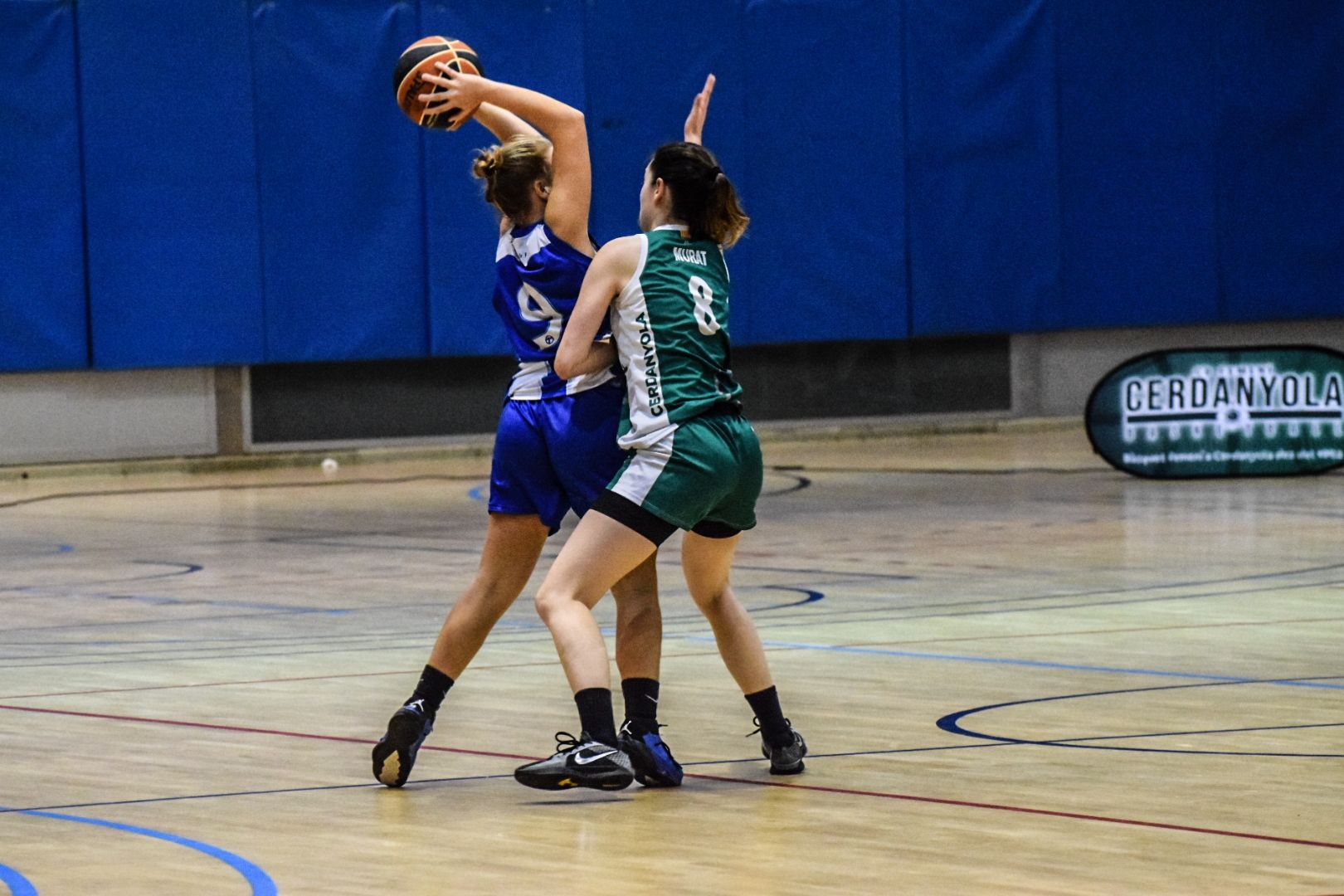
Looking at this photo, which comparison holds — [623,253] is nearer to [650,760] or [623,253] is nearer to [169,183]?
[650,760]

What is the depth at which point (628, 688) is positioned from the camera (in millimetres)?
6070

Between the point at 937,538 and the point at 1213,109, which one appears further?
the point at 1213,109

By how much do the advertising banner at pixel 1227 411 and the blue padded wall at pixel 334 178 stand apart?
7.29m

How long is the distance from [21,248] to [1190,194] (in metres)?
12.0

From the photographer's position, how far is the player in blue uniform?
6.05 m

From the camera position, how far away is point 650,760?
5.88 m

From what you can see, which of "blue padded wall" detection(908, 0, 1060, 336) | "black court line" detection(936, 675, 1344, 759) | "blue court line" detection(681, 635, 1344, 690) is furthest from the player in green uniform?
"blue padded wall" detection(908, 0, 1060, 336)

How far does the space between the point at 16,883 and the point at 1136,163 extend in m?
20.3

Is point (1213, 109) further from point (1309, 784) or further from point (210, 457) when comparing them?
point (1309, 784)

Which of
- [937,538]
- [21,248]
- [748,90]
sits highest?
[748,90]

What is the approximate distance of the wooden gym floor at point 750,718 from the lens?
5.02 m

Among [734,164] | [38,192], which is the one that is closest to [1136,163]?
[734,164]

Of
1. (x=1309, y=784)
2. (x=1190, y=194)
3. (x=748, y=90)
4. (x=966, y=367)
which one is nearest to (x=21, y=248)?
(x=748, y=90)

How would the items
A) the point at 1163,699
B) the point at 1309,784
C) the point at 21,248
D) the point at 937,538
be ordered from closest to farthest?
1. the point at 1309,784
2. the point at 1163,699
3. the point at 937,538
4. the point at 21,248
